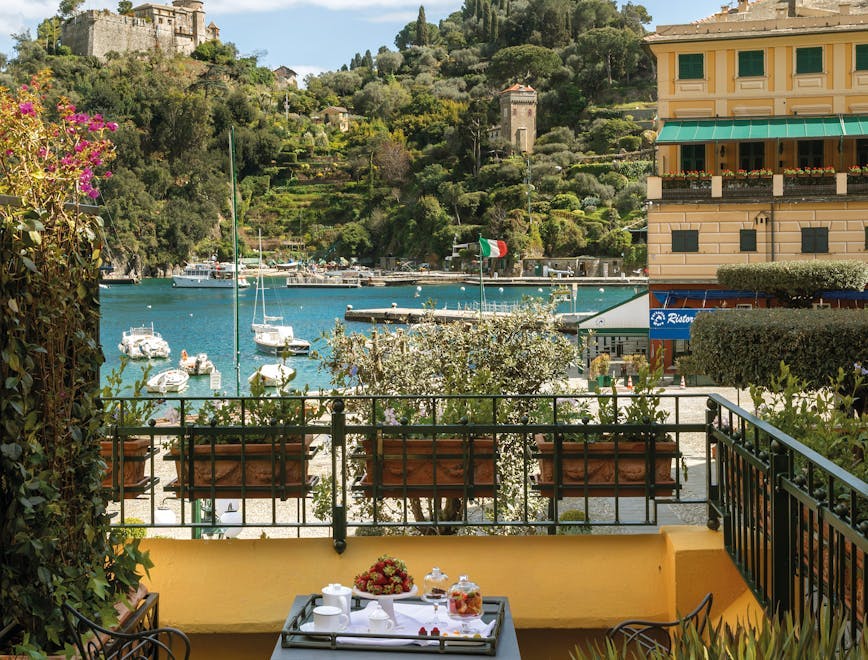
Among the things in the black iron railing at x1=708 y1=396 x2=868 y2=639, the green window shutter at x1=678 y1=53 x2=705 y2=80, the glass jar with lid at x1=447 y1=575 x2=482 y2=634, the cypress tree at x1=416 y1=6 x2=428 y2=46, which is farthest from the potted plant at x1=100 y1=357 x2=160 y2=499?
the cypress tree at x1=416 y1=6 x2=428 y2=46

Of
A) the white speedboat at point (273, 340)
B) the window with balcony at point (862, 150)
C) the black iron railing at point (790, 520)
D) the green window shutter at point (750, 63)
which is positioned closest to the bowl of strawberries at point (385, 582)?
the black iron railing at point (790, 520)

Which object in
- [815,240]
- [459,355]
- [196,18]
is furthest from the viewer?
[196,18]

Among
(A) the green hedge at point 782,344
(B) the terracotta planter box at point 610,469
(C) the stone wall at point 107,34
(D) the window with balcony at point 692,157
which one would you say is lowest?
(B) the terracotta planter box at point 610,469

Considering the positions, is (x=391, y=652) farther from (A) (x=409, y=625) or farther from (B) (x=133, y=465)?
(B) (x=133, y=465)

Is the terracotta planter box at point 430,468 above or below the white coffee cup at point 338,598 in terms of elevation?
above

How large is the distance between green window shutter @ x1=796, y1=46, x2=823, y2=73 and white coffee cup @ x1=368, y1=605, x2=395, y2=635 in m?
30.9

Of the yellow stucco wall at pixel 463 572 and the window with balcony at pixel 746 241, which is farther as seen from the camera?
the window with balcony at pixel 746 241

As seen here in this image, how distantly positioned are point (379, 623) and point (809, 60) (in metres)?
31.2

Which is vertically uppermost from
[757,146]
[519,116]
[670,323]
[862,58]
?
[519,116]

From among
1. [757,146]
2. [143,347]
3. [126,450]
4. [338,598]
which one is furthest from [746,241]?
[143,347]

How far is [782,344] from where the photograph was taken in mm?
9469

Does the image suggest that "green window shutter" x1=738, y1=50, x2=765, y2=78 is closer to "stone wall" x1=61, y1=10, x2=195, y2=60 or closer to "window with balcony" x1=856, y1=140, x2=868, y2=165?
"window with balcony" x1=856, y1=140, x2=868, y2=165

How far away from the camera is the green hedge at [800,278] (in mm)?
23172

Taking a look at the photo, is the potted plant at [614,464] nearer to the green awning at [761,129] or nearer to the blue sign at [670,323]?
the blue sign at [670,323]
